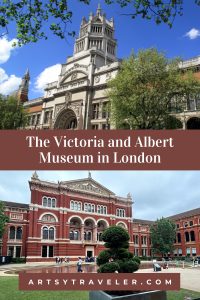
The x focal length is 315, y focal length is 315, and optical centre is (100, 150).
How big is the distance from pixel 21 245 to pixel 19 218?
3376mm

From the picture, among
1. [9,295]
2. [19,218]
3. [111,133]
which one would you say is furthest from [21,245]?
[111,133]

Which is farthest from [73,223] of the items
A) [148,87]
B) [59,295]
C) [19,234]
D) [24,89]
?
[24,89]

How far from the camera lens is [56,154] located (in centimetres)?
879

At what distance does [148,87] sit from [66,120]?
2900 centimetres

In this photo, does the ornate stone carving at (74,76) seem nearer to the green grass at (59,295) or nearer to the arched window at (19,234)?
the arched window at (19,234)

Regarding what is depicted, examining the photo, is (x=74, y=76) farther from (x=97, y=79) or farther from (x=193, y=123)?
(x=193, y=123)

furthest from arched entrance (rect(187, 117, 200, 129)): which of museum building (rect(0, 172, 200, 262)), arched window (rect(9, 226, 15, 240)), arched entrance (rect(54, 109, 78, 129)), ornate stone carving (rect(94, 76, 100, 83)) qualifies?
arched window (rect(9, 226, 15, 240))

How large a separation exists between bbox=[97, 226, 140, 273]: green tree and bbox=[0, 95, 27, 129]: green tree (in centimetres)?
4036

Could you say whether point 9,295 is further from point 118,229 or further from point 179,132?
point 179,132

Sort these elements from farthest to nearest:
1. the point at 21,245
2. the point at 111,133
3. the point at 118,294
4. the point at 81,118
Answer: the point at 81,118
the point at 21,245
the point at 111,133
the point at 118,294

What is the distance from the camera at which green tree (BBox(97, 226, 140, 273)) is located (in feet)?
35.2

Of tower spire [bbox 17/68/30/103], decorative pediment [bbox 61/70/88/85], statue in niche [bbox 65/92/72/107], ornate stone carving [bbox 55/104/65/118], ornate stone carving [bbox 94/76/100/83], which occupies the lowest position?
ornate stone carving [bbox 55/104/65/118]

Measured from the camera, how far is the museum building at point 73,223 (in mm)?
12777

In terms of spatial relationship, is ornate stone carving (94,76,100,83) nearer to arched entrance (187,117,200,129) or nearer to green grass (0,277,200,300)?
arched entrance (187,117,200,129)
